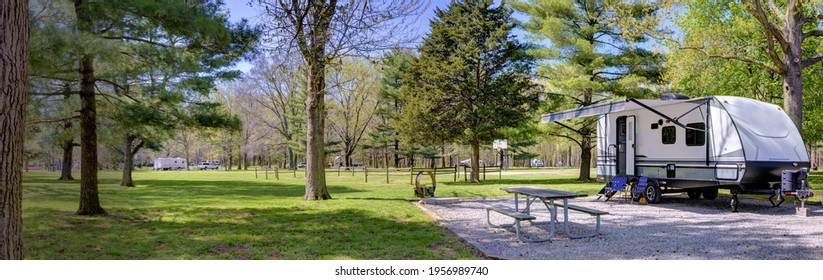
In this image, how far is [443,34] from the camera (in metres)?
13.4

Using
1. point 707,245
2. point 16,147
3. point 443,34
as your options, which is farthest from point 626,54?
point 16,147

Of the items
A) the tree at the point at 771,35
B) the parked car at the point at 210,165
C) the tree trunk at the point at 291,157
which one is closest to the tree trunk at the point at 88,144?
the tree at the point at 771,35

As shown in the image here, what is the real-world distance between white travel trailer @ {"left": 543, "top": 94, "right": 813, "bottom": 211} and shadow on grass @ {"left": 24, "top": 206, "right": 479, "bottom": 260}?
355 centimetres

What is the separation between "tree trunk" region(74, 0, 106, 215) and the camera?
4.96 meters

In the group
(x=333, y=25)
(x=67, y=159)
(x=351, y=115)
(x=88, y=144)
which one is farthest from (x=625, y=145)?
(x=351, y=115)

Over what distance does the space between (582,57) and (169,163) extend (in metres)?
12.7

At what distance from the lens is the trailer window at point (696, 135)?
6.18 meters

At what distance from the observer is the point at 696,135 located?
6293 mm

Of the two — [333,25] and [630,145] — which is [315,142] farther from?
[630,145]

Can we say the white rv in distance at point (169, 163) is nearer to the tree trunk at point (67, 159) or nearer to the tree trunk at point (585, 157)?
the tree trunk at point (67, 159)

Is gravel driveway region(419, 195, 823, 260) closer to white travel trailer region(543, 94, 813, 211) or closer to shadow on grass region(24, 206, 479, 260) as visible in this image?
white travel trailer region(543, 94, 813, 211)

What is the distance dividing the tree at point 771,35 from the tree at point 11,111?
825 cm
